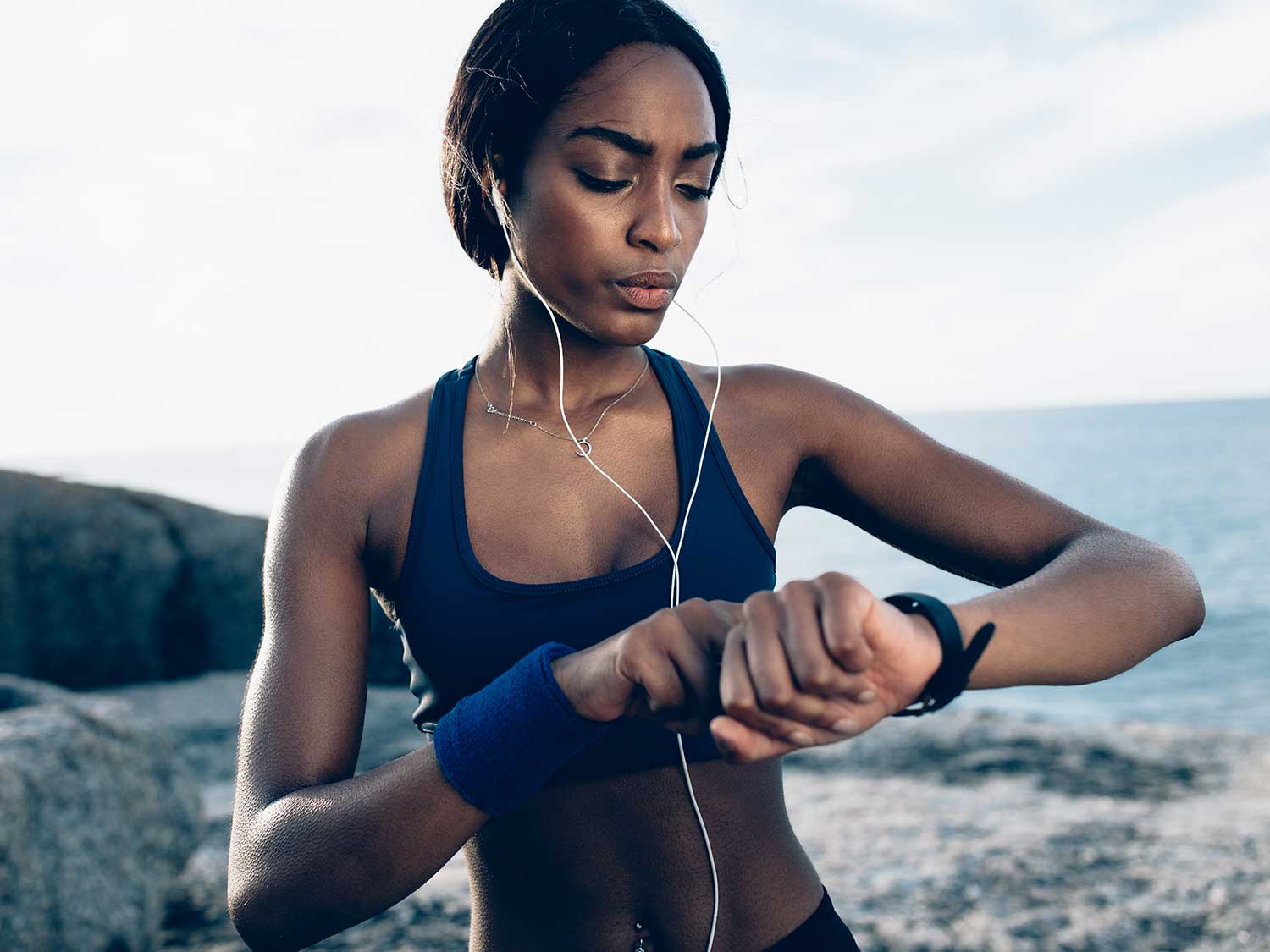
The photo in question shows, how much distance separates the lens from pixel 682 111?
1.92 metres

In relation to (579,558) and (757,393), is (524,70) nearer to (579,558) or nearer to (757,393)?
(757,393)

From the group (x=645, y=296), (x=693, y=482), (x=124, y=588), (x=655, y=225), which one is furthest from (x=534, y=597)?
(x=124, y=588)

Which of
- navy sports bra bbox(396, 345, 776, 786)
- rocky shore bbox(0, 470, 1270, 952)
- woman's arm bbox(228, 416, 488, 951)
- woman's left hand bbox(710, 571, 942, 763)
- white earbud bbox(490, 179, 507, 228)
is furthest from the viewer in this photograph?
rocky shore bbox(0, 470, 1270, 952)

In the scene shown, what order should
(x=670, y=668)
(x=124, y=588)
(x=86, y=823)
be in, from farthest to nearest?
(x=124, y=588) → (x=86, y=823) → (x=670, y=668)

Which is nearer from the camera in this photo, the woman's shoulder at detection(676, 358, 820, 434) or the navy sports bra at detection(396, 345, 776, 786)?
the navy sports bra at detection(396, 345, 776, 786)

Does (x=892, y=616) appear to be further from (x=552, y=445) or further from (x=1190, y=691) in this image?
(x=1190, y=691)

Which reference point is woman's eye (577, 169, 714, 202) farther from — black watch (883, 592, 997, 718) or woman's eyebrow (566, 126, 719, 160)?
black watch (883, 592, 997, 718)

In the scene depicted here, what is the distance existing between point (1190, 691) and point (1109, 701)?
4.66ft

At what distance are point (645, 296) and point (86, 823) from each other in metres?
3.25

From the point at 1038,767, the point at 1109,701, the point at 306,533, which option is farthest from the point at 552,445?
the point at 1109,701

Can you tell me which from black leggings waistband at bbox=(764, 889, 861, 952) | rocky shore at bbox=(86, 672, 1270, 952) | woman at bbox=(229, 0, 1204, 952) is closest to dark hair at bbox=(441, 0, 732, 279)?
woman at bbox=(229, 0, 1204, 952)

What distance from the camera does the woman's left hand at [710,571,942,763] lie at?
1293 mm

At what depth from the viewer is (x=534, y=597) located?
1.86 meters

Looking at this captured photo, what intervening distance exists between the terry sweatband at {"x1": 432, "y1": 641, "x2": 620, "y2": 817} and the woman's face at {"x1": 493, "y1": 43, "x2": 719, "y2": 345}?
2.19 ft
